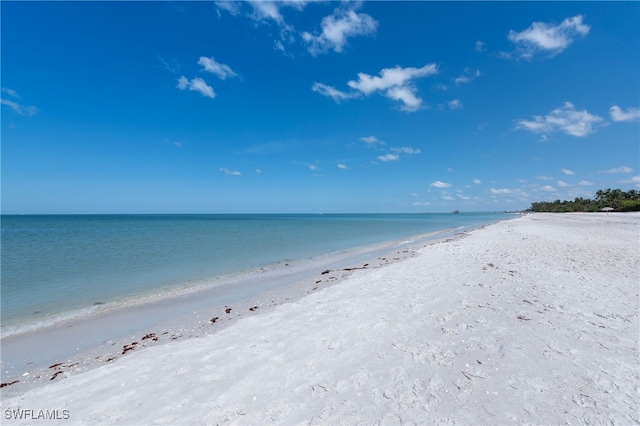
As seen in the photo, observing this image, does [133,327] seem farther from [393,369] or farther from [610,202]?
[610,202]

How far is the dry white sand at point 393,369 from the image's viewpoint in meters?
3.41

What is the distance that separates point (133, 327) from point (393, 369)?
23.7 ft

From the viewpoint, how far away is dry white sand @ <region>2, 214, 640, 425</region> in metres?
3.41

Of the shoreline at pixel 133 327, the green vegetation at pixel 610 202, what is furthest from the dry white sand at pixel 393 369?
the green vegetation at pixel 610 202

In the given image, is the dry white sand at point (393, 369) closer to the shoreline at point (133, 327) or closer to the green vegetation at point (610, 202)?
the shoreline at point (133, 327)

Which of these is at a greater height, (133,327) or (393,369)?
(393,369)

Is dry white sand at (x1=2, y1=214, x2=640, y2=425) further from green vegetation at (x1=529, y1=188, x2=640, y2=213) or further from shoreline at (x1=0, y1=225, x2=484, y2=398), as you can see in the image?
green vegetation at (x1=529, y1=188, x2=640, y2=213)

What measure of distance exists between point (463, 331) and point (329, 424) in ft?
11.8

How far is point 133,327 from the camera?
7.49m

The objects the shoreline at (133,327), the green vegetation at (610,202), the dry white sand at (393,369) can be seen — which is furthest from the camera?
the green vegetation at (610,202)

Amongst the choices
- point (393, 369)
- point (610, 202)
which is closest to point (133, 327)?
point (393, 369)

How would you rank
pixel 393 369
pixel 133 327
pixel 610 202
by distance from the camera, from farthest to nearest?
pixel 610 202 → pixel 133 327 → pixel 393 369

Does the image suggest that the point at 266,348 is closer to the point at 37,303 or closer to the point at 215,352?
the point at 215,352

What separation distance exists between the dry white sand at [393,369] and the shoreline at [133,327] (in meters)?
0.75
